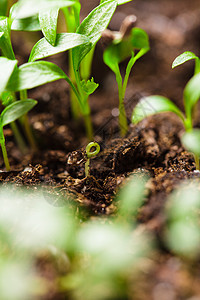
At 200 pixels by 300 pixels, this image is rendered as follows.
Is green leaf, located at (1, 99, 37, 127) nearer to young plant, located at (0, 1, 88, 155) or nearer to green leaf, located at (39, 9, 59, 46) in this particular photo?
young plant, located at (0, 1, 88, 155)

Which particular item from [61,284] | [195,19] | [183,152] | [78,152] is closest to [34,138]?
[78,152]

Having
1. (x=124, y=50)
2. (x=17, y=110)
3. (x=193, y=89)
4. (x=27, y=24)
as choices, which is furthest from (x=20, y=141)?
(x=193, y=89)

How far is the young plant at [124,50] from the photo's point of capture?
46.8 inches

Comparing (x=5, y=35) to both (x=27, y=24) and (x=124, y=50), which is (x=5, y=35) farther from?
(x=124, y=50)

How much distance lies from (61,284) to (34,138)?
82 centimetres

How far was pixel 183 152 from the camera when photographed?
1.21 meters

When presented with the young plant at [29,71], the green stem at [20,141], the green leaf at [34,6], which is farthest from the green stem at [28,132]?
the green leaf at [34,6]

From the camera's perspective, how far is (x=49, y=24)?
98cm

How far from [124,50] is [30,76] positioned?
559 millimetres

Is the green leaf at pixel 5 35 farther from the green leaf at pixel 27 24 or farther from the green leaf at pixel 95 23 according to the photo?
the green leaf at pixel 95 23

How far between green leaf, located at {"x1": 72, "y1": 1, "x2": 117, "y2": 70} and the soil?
354 millimetres

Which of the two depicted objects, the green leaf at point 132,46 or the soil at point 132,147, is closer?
the soil at point 132,147

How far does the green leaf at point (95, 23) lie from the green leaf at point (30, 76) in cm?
17

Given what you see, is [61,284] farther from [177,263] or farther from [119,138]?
[119,138]
